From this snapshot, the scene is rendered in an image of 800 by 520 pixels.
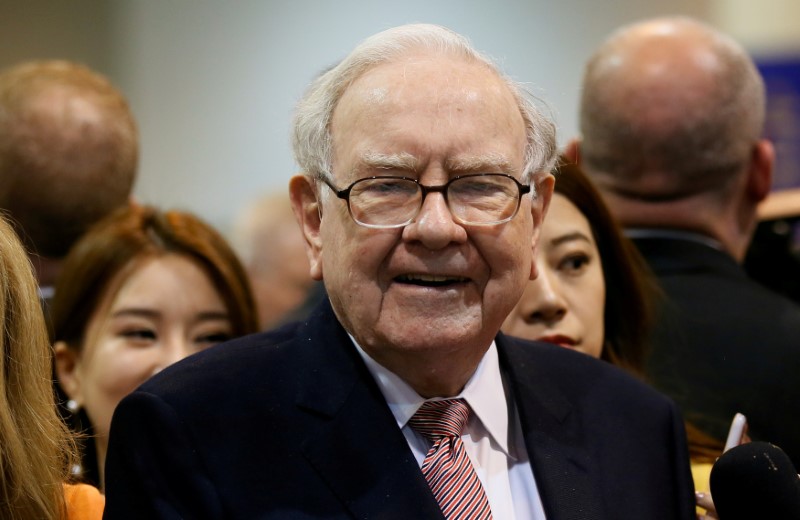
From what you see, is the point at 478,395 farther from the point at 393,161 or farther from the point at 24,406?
the point at 24,406

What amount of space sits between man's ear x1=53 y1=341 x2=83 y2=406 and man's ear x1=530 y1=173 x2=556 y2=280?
124 centimetres

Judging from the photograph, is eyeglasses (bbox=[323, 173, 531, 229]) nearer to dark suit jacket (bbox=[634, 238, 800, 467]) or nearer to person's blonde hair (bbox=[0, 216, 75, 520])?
person's blonde hair (bbox=[0, 216, 75, 520])

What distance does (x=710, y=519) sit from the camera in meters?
2.19

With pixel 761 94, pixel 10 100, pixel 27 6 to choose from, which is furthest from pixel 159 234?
pixel 27 6

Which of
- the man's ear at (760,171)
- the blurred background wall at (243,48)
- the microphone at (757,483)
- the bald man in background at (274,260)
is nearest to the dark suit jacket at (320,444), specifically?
the microphone at (757,483)

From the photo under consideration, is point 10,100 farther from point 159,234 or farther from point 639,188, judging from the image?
point 639,188

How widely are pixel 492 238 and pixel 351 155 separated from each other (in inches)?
10.9

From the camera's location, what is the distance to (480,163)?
6.41ft

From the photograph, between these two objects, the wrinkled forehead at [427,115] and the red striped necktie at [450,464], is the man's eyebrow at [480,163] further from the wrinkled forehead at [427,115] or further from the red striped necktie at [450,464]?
Result: the red striped necktie at [450,464]

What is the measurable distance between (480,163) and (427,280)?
8.5 inches

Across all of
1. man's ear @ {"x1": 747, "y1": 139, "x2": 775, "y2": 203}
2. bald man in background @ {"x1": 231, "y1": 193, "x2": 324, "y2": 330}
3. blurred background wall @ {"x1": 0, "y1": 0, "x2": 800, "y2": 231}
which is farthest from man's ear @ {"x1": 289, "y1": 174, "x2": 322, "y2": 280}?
blurred background wall @ {"x1": 0, "y1": 0, "x2": 800, "y2": 231}

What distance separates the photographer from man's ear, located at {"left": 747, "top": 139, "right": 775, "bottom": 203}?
11.4 ft

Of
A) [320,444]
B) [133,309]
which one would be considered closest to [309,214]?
[320,444]

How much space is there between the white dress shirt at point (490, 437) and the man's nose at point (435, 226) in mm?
272
